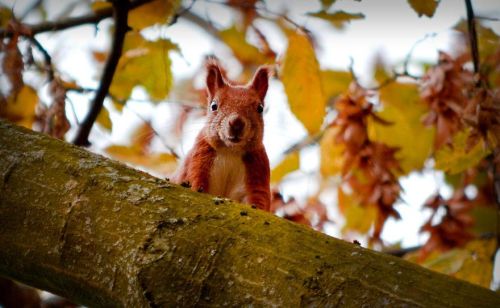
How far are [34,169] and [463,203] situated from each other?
3104mm

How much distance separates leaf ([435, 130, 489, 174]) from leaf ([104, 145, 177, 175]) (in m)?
1.29

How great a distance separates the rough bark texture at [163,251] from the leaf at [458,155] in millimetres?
1499

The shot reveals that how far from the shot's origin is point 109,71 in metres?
2.98

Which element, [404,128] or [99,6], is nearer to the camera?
[99,6]

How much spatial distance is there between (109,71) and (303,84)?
2.81 ft

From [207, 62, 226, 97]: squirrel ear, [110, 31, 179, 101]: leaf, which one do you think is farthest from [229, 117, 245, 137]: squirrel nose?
[110, 31, 179, 101]: leaf

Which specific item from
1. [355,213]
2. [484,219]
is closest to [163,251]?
[355,213]

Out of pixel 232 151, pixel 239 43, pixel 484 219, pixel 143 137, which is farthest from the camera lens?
pixel 484 219

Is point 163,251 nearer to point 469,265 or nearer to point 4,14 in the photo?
point 469,265

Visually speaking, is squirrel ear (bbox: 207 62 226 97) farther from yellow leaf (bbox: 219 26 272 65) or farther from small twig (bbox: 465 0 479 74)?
small twig (bbox: 465 0 479 74)

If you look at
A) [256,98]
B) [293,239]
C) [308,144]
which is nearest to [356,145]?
[308,144]

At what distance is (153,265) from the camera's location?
175 centimetres

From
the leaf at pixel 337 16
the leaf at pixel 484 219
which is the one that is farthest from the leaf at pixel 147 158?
the leaf at pixel 484 219

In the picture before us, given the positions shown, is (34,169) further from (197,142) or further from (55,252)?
(197,142)
